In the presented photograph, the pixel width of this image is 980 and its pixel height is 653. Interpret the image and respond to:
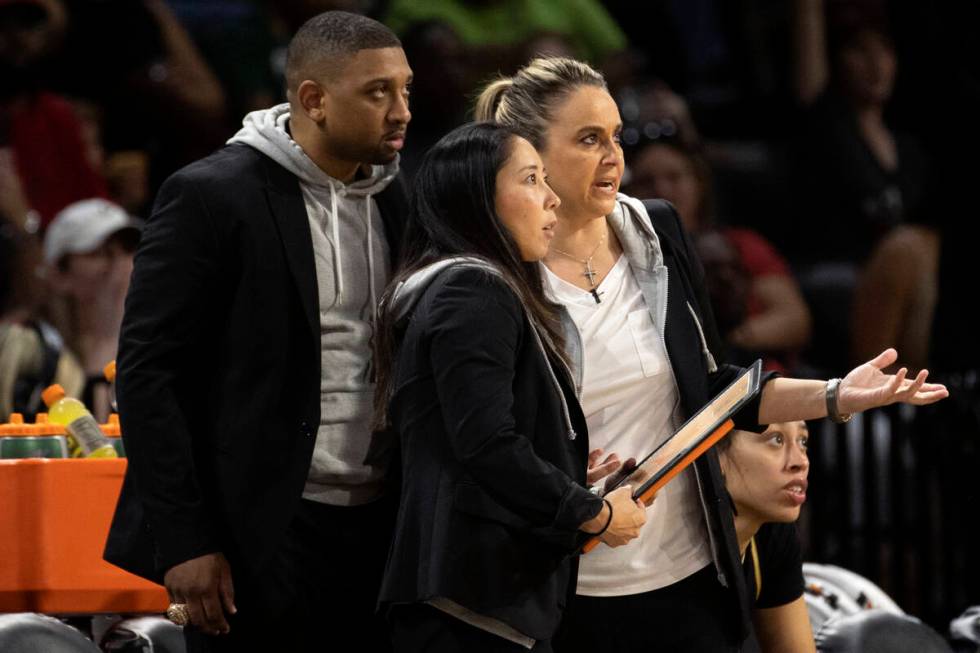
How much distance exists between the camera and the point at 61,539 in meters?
3.54

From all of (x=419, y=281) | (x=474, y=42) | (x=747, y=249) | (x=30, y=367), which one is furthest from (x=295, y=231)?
(x=474, y=42)

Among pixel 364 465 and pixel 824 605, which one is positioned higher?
pixel 364 465

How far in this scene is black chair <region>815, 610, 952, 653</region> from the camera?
389cm

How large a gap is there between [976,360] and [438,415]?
12.2ft

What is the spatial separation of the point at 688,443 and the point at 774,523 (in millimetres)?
802

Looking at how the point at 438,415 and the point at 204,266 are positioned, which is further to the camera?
the point at 204,266

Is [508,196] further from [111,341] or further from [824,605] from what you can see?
[111,341]

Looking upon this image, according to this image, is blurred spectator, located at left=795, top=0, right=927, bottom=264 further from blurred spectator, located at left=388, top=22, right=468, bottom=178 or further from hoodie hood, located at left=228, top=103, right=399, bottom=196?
hoodie hood, located at left=228, top=103, right=399, bottom=196

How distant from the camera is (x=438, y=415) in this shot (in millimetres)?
2836

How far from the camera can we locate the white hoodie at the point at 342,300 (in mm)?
3197

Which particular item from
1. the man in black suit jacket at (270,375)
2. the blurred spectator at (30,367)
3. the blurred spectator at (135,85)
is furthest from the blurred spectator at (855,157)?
the man in black suit jacket at (270,375)

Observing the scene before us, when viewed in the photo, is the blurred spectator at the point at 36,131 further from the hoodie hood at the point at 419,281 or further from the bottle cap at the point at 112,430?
the hoodie hood at the point at 419,281

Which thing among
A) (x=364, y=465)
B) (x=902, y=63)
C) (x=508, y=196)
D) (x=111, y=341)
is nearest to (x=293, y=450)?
(x=364, y=465)

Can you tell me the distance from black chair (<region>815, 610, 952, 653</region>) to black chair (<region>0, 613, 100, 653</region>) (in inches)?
62.5
